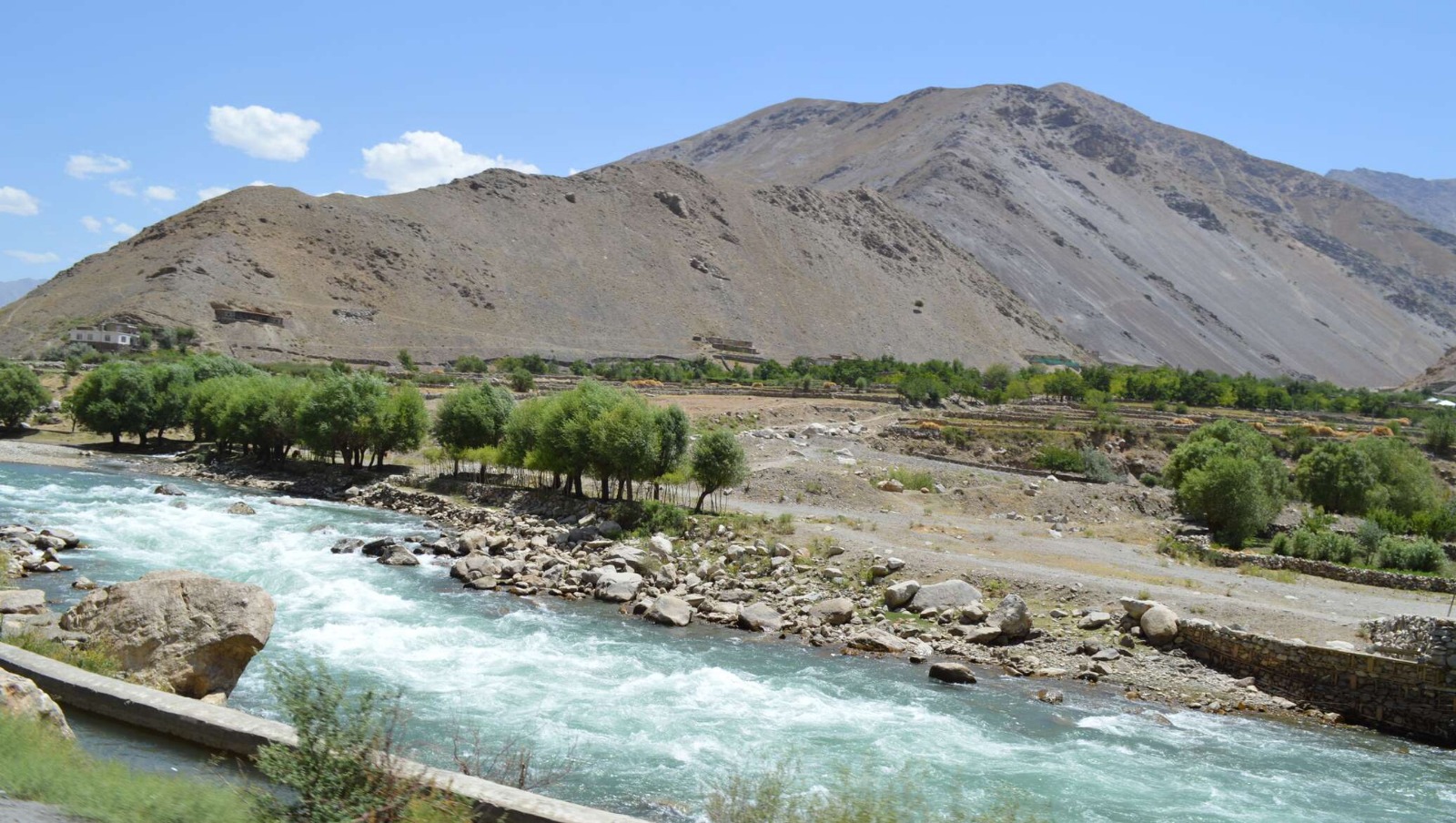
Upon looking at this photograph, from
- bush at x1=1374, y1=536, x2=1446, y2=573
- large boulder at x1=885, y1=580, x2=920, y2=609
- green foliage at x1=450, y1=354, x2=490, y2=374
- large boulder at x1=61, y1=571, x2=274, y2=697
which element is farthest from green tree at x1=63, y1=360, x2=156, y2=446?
bush at x1=1374, y1=536, x2=1446, y2=573

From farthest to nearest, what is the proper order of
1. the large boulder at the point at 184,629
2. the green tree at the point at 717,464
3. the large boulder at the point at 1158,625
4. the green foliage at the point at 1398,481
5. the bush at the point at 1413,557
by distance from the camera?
the green foliage at the point at 1398,481
the green tree at the point at 717,464
the bush at the point at 1413,557
the large boulder at the point at 1158,625
the large boulder at the point at 184,629

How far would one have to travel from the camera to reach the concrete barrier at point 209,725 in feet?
30.9

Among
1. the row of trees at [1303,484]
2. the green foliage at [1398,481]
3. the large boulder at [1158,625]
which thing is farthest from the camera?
the green foliage at [1398,481]

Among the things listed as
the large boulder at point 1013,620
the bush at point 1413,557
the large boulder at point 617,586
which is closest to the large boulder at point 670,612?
the large boulder at point 617,586

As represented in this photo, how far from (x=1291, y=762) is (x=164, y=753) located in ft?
58.1

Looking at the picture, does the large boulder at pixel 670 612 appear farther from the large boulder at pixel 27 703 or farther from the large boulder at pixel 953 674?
the large boulder at pixel 27 703

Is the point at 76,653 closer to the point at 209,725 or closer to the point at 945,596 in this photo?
the point at 209,725

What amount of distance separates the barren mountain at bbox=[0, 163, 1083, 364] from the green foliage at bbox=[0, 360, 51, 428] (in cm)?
3898

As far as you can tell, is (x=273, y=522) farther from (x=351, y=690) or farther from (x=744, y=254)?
(x=744, y=254)

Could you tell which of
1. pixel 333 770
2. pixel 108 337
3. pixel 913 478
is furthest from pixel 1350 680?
pixel 108 337

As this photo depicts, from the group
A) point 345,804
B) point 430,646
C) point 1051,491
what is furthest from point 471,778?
point 1051,491

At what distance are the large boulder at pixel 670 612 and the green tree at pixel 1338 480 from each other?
112ft

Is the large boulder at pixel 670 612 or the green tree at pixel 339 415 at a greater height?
the green tree at pixel 339 415

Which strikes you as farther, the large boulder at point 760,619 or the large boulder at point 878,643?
the large boulder at point 760,619
